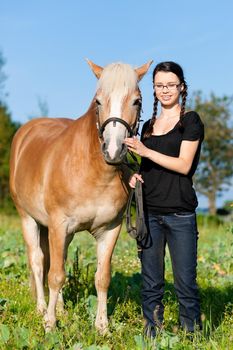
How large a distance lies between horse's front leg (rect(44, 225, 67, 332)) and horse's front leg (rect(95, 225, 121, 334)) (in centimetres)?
32

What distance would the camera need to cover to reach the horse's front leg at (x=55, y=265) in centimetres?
468

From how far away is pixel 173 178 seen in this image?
4023mm

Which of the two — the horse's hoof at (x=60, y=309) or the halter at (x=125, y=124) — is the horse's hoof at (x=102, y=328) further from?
the halter at (x=125, y=124)

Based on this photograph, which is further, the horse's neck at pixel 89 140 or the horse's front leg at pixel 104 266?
the horse's front leg at pixel 104 266

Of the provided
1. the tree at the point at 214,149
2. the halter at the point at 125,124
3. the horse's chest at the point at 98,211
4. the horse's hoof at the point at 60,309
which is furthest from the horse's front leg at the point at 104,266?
the tree at the point at 214,149

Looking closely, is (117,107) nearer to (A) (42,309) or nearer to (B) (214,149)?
(A) (42,309)

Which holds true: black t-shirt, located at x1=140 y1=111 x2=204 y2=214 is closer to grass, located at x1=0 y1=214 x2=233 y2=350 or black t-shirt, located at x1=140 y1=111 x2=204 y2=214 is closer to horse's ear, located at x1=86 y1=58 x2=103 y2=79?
horse's ear, located at x1=86 y1=58 x2=103 y2=79

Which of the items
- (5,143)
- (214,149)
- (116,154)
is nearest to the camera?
(116,154)

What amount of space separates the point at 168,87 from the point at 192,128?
0.36 m

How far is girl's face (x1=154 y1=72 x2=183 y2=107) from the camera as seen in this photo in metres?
4.02

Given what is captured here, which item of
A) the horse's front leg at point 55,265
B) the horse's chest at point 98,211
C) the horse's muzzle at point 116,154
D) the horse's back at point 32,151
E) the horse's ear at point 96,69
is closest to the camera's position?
the horse's muzzle at point 116,154

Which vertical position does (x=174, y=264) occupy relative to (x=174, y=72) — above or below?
below

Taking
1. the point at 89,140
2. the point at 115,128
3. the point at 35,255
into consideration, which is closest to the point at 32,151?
the point at 35,255

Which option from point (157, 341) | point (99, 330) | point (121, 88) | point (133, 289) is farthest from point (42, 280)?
point (121, 88)
